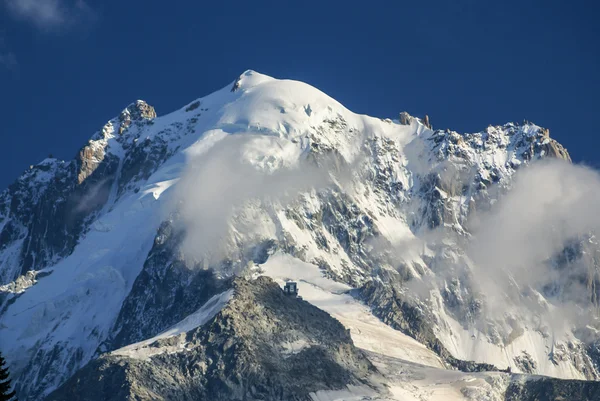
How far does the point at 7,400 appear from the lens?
166125mm

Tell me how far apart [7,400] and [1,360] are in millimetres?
9892

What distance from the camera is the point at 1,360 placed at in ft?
575
